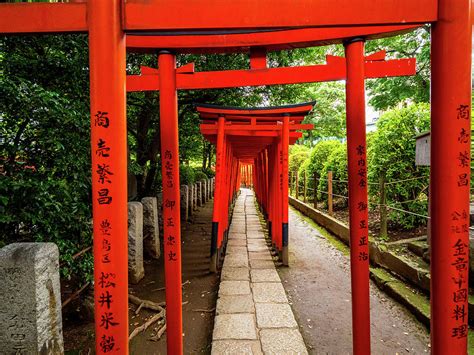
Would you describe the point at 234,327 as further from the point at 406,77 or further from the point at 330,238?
the point at 406,77

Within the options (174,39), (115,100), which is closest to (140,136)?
(174,39)

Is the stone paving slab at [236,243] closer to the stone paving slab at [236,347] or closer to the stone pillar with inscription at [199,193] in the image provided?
the stone paving slab at [236,347]

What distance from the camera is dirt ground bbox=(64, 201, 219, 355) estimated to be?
3209 mm

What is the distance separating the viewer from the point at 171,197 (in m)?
2.59

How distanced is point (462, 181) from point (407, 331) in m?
2.74

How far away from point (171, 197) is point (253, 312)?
7.22 feet

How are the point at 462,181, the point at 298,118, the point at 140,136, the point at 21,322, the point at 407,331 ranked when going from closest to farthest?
the point at 462,181 → the point at 21,322 → the point at 407,331 → the point at 298,118 → the point at 140,136

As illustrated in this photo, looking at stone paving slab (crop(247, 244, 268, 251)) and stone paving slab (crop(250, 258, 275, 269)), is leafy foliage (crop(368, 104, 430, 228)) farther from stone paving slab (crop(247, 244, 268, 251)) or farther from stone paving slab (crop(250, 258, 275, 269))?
stone paving slab (crop(247, 244, 268, 251))

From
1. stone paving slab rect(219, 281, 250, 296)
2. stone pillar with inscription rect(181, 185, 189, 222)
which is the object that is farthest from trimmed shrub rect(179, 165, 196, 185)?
stone paving slab rect(219, 281, 250, 296)

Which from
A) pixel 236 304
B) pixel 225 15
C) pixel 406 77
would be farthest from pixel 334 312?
pixel 406 77

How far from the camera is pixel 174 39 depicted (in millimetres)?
2346

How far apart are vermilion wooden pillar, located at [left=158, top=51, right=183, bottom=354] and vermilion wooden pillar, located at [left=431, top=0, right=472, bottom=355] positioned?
1928 millimetres

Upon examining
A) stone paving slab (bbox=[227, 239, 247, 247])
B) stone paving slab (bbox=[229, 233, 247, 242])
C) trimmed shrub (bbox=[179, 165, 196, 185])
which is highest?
trimmed shrub (bbox=[179, 165, 196, 185])

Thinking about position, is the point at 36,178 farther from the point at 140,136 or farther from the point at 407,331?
the point at 140,136
